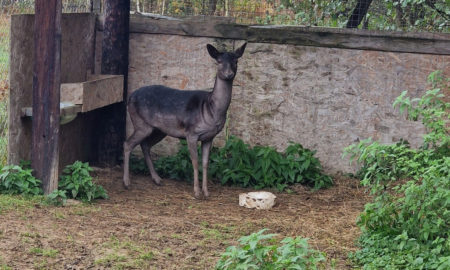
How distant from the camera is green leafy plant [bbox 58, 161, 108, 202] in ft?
26.3

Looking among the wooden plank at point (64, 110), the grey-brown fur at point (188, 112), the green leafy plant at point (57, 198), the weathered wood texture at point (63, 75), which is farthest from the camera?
the grey-brown fur at point (188, 112)

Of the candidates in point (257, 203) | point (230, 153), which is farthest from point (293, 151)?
point (257, 203)

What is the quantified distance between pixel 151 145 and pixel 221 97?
1394 millimetres

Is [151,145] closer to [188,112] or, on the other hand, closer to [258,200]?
[188,112]

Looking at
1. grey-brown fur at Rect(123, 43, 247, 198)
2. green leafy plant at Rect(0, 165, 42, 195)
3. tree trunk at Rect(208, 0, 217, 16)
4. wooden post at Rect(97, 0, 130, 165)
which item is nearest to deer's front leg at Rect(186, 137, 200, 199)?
grey-brown fur at Rect(123, 43, 247, 198)

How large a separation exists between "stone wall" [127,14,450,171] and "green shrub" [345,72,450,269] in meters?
2.76

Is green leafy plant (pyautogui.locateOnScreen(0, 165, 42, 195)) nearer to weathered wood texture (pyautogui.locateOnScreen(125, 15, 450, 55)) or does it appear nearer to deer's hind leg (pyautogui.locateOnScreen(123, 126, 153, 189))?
deer's hind leg (pyautogui.locateOnScreen(123, 126, 153, 189))

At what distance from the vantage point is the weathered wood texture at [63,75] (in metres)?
7.84

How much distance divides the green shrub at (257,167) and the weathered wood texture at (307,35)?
1365 millimetres

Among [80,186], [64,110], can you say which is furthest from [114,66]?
[80,186]

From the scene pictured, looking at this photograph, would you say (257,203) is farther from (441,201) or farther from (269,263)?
(269,263)

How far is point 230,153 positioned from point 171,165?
2.60 feet

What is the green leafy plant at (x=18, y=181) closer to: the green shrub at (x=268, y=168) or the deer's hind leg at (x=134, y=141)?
the deer's hind leg at (x=134, y=141)

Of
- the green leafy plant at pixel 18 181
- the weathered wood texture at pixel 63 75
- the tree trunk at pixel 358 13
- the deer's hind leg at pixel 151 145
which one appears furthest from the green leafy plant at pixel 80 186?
the tree trunk at pixel 358 13
